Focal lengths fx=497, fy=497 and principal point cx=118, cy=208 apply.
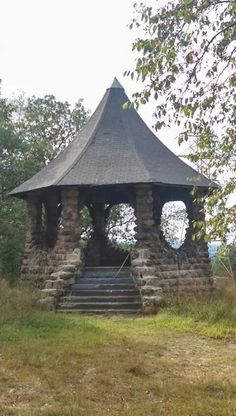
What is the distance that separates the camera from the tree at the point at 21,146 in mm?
19734

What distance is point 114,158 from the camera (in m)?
15.2

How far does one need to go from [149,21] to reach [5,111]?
14.8 meters

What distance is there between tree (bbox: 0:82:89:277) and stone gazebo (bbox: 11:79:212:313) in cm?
328

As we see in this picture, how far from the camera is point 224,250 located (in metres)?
6.14

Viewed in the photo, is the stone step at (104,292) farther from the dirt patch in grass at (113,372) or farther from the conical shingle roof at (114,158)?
the dirt patch in grass at (113,372)

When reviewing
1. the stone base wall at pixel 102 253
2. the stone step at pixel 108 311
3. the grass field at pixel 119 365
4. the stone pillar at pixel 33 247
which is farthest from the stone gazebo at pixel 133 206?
the stone base wall at pixel 102 253

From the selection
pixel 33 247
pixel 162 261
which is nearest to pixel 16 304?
pixel 162 261


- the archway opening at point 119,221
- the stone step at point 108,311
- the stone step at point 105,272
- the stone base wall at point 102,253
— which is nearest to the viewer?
the stone step at point 108,311

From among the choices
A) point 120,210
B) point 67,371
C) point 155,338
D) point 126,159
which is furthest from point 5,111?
point 67,371

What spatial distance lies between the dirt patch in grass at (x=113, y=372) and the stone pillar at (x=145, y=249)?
2.81 m

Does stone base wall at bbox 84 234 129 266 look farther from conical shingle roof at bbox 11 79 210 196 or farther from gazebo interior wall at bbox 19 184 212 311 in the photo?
conical shingle roof at bbox 11 79 210 196

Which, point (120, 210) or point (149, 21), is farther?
point (120, 210)

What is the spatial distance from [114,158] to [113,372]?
9.45 meters

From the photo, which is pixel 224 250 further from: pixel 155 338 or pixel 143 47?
pixel 155 338
